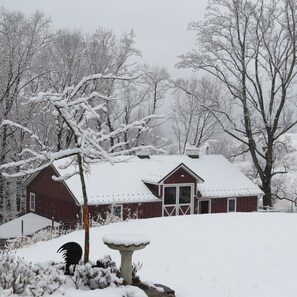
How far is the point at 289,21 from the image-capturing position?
27547mm

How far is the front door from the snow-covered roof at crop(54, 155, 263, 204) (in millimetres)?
788

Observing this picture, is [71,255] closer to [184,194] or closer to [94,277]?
[94,277]

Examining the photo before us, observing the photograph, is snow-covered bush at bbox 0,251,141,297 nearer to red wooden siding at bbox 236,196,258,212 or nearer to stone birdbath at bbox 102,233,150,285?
stone birdbath at bbox 102,233,150,285

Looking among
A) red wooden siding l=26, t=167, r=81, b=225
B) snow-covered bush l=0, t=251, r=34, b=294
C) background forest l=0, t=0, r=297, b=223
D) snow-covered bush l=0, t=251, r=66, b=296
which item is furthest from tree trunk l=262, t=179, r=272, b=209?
snow-covered bush l=0, t=251, r=34, b=294

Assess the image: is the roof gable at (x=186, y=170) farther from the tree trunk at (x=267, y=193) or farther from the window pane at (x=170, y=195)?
the tree trunk at (x=267, y=193)

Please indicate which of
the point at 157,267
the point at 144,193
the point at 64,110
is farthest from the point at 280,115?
the point at 64,110

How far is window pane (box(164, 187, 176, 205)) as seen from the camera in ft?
88.7

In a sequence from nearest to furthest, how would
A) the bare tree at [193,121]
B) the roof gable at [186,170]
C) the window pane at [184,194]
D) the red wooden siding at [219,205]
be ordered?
1. the roof gable at [186,170]
2. the window pane at [184,194]
3. the red wooden siding at [219,205]
4. the bare tree at [193,121]

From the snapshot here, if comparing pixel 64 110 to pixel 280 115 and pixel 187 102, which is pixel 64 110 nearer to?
pixel 280 115

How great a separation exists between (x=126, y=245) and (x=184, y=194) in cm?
1938

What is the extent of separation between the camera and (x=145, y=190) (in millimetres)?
26688

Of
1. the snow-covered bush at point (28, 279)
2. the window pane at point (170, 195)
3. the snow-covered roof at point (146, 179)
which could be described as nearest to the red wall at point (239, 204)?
the snow-covered roof at point (146, 179)

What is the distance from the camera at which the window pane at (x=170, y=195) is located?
27.0 m

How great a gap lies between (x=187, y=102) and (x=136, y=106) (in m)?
6.32
